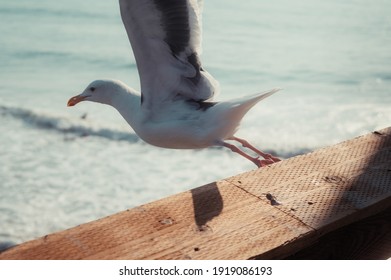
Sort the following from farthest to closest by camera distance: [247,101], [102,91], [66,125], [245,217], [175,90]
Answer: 1. [66,125]
2. [102,91]
3. [175,90]
4. [247,101]
5. [245,217]

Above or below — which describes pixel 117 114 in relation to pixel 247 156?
below

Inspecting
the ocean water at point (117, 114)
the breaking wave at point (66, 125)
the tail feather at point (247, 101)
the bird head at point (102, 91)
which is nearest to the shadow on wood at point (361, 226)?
the tail feather at point (247, 101)

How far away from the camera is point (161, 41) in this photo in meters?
1.99

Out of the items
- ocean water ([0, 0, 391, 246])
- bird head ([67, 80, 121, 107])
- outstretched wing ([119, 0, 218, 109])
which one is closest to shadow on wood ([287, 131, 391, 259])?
outstretched wing ([119, 0, 218, 109])

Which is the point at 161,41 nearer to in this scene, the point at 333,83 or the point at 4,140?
the point at 4,140

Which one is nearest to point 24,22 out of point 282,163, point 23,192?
point 23,192

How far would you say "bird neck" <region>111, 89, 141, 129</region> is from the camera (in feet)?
6.81

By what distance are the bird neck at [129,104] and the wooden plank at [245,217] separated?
80 cm

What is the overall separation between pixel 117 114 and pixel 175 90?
3350mm

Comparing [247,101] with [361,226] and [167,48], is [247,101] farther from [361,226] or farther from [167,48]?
[361,226]

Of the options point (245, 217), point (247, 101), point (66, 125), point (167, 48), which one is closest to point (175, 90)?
point (167, 48)

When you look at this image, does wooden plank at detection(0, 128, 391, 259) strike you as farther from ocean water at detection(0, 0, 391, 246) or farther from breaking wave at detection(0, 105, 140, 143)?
breaking wave at detection(0, 105, 140, 143)

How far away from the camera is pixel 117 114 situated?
212 inches
